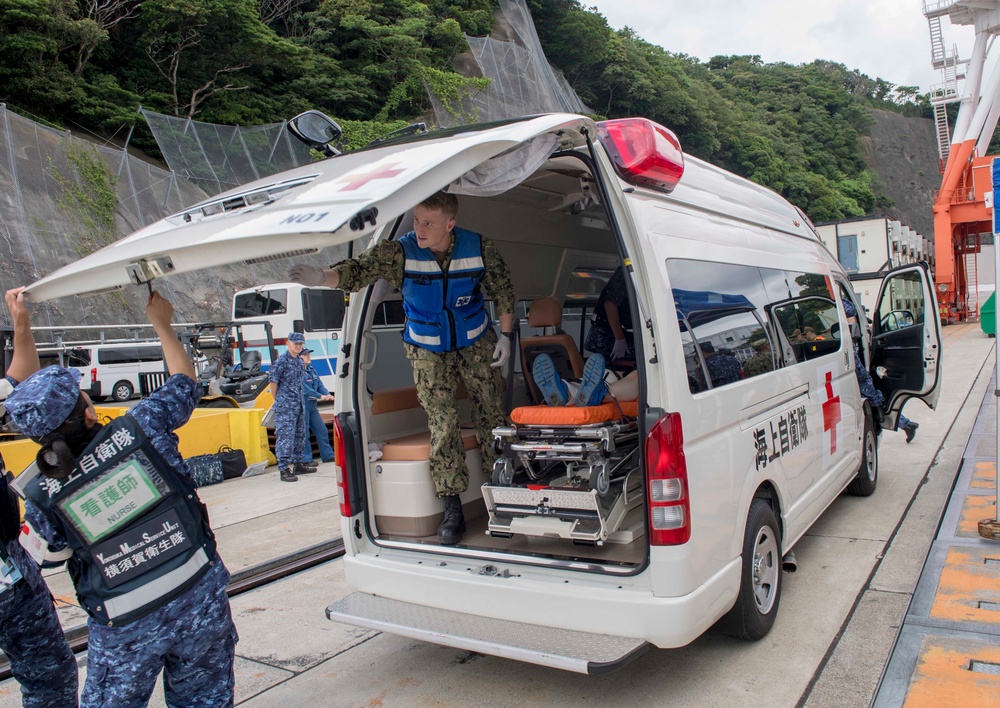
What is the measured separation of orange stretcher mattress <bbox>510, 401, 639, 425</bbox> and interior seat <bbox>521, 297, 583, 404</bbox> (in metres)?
1.21

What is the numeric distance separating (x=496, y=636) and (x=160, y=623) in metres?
1.29

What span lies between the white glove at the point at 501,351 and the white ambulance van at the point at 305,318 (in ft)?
48.5

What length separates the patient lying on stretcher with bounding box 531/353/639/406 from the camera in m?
3.93

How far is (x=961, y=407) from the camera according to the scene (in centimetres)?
1098

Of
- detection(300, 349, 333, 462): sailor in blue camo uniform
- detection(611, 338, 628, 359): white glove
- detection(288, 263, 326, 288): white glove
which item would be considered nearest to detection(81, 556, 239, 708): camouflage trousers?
detection(288, 263, 326, 288): white glove

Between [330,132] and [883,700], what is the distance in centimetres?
379

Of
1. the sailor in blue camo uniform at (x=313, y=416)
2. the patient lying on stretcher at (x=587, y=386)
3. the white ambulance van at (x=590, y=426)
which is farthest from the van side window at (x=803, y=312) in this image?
the sailor in blue camo uniform at (x=313, y=416)

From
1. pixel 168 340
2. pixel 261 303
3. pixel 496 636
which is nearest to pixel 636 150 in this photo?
pixel 168 340

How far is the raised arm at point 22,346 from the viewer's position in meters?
2.79

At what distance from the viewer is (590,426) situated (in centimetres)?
350

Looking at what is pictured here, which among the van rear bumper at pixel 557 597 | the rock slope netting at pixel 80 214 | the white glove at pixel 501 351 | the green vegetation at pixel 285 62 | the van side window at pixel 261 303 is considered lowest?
the van rear bumper at pixel 557 597

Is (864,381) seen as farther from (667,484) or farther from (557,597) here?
(557,597)

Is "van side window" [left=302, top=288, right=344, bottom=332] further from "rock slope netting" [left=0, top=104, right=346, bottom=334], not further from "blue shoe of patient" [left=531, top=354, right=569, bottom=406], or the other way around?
"blue shoe of patient" [left=531, top=354, right=569, bottom=406]

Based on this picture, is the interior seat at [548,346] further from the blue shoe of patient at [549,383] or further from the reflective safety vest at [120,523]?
the reflective safety vest at [120,523]
